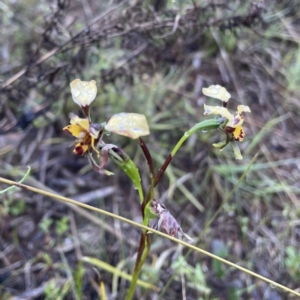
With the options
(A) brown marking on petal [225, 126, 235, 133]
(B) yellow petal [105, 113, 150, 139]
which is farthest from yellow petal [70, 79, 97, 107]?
(A) brown marking on petal [225, 126, 235, 133]

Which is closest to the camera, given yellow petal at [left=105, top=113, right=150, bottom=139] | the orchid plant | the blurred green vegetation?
yellow petal at [left=105, top=113, right=150, bottom=139]

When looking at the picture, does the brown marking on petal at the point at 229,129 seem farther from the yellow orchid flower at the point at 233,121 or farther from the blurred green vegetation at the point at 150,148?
the blurred green vegetation at the point at 150,148

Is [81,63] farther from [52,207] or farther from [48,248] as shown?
[48,248]

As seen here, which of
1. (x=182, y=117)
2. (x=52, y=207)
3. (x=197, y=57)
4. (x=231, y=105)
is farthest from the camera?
(x=197, y=57)

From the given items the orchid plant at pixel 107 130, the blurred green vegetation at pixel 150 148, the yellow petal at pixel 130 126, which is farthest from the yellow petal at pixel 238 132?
the blurred green vegetation at pixel 150 148

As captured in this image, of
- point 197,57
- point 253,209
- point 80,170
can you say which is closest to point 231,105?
point 197,57

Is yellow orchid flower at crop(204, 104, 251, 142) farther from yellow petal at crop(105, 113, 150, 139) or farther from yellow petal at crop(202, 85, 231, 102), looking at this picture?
yellow petal at crop(105, 113, 150, 139)

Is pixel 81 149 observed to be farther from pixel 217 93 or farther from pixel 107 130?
pixel 217 93
